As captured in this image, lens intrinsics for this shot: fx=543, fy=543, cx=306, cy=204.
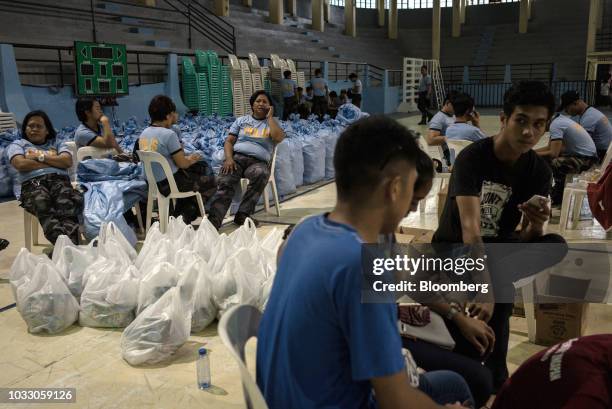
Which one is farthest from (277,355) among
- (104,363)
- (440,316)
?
(104,363)

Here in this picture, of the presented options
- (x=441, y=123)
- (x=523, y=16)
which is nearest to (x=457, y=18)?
(x=523, y=16)

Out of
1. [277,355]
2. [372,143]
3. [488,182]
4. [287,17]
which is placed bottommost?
[277,355]

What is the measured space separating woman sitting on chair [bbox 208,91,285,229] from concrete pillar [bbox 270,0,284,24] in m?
13.2

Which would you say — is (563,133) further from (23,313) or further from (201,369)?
(23,313)

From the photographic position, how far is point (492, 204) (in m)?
2.05

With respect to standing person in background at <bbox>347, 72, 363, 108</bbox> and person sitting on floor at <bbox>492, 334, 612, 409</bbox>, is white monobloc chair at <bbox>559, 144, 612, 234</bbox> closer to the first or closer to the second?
person sitting on floor at <bbox>492, 334, 612, 409</bbox>

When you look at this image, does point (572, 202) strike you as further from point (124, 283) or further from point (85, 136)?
point (85, 136)

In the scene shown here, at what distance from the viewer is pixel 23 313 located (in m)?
2.57

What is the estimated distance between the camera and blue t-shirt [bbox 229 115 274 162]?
4590 millimetres

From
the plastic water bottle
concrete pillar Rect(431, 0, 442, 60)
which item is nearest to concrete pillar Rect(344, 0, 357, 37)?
concrete pillar Rect(431, 0, 442, 60)

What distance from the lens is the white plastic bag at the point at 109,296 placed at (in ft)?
8.45

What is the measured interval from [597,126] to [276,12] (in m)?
13.5

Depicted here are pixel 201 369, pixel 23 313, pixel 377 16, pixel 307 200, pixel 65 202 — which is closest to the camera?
pixel 201 369

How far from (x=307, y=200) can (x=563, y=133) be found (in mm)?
2402
